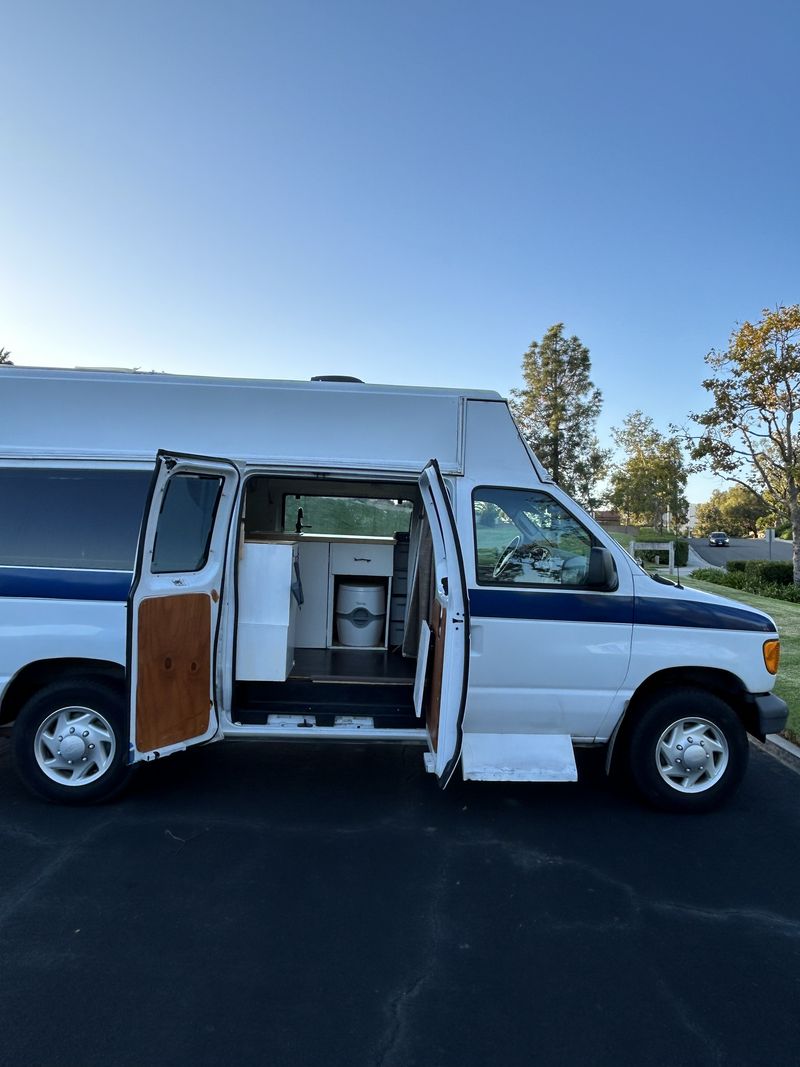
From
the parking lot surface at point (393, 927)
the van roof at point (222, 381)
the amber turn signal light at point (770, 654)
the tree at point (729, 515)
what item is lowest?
the parking lot surface at point (393, 927)

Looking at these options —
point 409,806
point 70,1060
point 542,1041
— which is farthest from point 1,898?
point 542,1041

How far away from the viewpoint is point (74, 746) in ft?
13.9

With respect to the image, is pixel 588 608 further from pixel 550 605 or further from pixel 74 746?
pixel 74 746

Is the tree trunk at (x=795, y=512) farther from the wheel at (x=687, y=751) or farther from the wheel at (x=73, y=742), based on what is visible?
the wheel at (x=73, y=742)

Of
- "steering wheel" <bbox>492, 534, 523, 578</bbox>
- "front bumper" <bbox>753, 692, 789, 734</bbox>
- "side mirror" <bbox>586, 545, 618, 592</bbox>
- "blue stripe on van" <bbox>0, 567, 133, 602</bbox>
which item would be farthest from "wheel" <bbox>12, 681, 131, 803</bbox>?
"front bumper" <bbox>753, 692, 789, 734</bbox>

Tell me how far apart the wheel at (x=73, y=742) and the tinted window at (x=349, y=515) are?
260 cm

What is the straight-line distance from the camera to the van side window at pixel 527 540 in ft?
14.3

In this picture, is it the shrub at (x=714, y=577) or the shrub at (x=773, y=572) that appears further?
the shrub at (x=773, y=572)

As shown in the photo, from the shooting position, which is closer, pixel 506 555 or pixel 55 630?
pixel 55 630

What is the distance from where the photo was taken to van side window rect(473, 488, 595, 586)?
4363 millimetres

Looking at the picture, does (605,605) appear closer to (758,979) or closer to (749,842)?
(749,842)

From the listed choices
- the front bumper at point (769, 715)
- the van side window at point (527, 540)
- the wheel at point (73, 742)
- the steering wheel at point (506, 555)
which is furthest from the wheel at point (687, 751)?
the wheel at point (73, 742)

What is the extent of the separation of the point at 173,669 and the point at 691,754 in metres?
3.33

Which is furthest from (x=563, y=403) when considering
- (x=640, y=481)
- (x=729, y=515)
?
(x=729, y=515)
